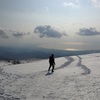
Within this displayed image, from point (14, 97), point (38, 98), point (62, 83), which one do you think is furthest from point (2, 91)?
point (62, 83)

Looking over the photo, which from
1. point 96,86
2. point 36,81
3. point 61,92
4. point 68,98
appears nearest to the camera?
point 68,98

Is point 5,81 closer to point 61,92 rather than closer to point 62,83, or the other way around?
point 62,83

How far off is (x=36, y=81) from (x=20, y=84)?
6.26 ft

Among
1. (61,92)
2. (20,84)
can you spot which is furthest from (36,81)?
(61,92)

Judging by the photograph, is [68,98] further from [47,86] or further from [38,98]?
[47,86]

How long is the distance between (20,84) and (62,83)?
405cm

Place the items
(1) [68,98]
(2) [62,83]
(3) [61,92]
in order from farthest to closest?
(2) [62,83] < (3) [61,92] < (1) [68,98]

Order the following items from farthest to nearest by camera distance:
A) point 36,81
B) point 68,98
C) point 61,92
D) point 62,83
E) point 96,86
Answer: point 36,81 → point 62,83 → point 96,86 → point 61,92 → point 68,98

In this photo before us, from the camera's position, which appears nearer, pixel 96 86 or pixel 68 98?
pixel 68 98

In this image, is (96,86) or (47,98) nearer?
(47,98)

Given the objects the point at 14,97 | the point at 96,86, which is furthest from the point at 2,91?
the point at 96,86

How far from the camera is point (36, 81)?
24.4 meters

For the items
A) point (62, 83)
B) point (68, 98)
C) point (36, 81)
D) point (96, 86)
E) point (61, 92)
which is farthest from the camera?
point (36, 81)

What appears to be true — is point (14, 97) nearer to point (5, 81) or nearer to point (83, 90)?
point (83, 90)
